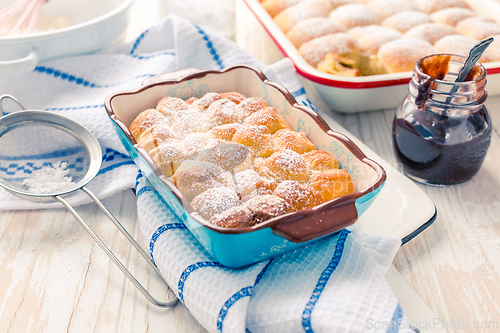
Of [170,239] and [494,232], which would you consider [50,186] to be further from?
[494,232]

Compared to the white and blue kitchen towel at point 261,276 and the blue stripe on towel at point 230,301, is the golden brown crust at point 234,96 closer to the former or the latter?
the white and blue kitchen towel at point 261,276

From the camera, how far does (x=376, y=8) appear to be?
1.18m

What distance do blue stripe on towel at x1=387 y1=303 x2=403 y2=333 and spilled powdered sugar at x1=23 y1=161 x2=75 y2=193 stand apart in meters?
0.55

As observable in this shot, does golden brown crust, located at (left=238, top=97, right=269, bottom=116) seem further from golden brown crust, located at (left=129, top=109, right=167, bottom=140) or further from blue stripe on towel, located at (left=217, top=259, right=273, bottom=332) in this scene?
blue stripe on towel, located at (left=217, top=259, right=273, bottom=332)

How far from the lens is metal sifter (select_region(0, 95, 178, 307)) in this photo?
709 mm

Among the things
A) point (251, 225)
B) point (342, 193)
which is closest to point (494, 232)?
point (342, 193)

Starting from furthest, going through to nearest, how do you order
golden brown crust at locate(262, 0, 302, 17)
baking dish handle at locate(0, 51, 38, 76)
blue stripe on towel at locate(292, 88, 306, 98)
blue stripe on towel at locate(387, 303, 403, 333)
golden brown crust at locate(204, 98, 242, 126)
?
golden brown crust at locate(262, 0, 302, 17) → blue stripe on towel at locate(292, 88, 306, 98) → baking dish handle at locate(0, 51, 38, 76) → golden brown crust at locate(204, 98, 242, 126) → blue stripe on towel at locate(387, 303, 403, 333)

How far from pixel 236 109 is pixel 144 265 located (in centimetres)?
31

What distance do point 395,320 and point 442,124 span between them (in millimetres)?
356

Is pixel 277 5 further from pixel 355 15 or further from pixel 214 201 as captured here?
pixel 214 201

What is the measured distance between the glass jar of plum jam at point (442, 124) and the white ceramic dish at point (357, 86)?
0.13 meters

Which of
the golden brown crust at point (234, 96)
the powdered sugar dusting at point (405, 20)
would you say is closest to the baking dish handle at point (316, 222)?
the golden brown crust at point (234, 96)

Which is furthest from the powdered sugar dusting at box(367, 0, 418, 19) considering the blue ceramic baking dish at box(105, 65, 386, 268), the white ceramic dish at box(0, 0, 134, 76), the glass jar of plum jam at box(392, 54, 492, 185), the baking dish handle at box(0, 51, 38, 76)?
the baking dish handle at box(0, 51, 38, 76)

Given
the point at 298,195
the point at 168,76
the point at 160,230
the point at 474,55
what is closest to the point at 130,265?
the point at 160,230
